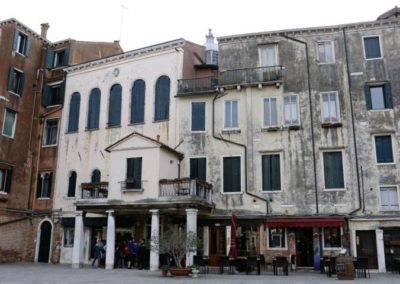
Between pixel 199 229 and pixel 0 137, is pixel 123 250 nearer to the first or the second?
pixel 199 229

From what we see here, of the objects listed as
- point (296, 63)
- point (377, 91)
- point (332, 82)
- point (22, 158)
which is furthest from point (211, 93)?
point (22, 158)

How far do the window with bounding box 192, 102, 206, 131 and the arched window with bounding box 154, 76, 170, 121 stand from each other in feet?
5.58

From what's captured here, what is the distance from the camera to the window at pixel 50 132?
29.3 meters

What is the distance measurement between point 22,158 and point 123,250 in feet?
33.0

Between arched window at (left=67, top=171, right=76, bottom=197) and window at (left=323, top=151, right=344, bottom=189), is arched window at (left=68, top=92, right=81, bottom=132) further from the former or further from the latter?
window at (left=323, top=151, right=344, bottom=189)

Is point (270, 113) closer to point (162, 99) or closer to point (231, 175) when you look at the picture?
point (231, 175)

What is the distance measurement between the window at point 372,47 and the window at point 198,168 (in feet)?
35.9

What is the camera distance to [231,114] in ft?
81.8

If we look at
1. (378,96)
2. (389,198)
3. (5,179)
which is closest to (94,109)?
(5,179)

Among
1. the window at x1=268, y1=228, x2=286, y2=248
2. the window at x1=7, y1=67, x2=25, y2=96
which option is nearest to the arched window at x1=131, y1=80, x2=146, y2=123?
the window at x1=7, y1=67, x2=25, y2=96

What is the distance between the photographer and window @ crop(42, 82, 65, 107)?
2975 centimetres

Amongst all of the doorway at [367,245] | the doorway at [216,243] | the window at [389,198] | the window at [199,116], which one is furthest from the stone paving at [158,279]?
the window at [199,116]

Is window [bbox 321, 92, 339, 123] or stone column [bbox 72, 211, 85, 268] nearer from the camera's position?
stone column [bbox 72, 211, 85, 268]

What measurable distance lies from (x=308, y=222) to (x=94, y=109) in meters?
15.5
